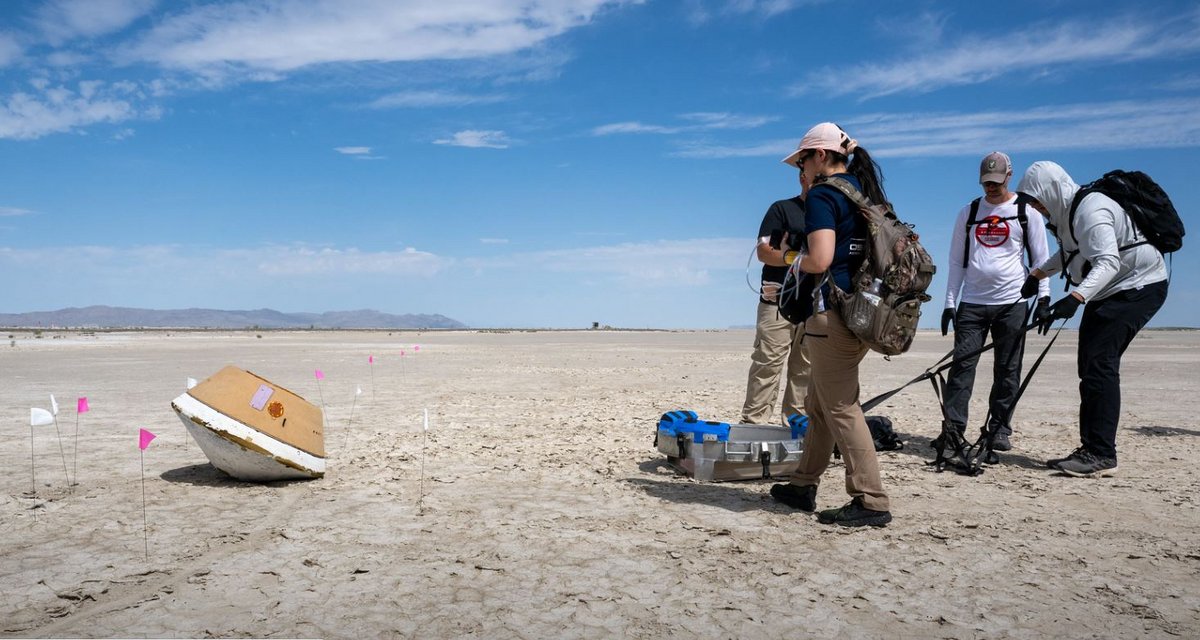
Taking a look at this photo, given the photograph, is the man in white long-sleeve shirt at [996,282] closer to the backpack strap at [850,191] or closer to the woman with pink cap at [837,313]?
the woman with pink cap at [837,313]

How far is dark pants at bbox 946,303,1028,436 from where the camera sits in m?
6.30

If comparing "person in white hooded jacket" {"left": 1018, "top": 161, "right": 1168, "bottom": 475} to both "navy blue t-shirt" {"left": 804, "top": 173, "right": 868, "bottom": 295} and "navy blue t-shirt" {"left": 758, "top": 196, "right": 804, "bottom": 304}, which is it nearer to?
"navy blue t-shirt" {"left": 758, "top": 196, "right": 804, "bottom": 304}

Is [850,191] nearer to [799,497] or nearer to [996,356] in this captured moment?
[799,497]

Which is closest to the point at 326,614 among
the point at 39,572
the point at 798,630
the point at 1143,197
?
the point at 39,572

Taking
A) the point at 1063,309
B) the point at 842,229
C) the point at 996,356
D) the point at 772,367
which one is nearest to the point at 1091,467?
the point at 996,356

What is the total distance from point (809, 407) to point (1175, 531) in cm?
205

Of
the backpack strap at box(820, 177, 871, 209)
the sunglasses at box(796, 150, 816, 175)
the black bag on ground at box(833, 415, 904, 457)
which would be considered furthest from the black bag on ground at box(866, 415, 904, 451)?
the backpack strap at box(820, 177, 871, 209)

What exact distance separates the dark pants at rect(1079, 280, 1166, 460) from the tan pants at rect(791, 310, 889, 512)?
249cm

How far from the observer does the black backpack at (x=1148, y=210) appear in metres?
5.67

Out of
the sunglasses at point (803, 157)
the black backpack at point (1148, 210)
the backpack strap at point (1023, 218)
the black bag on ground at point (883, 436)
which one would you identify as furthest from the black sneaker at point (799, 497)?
the backpack strap at point (1023, 218)

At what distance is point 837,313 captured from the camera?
13.8 ft

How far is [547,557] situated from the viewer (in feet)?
12.8

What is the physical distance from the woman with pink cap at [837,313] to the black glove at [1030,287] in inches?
96.1

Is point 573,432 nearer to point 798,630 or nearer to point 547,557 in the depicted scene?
point 547,557
